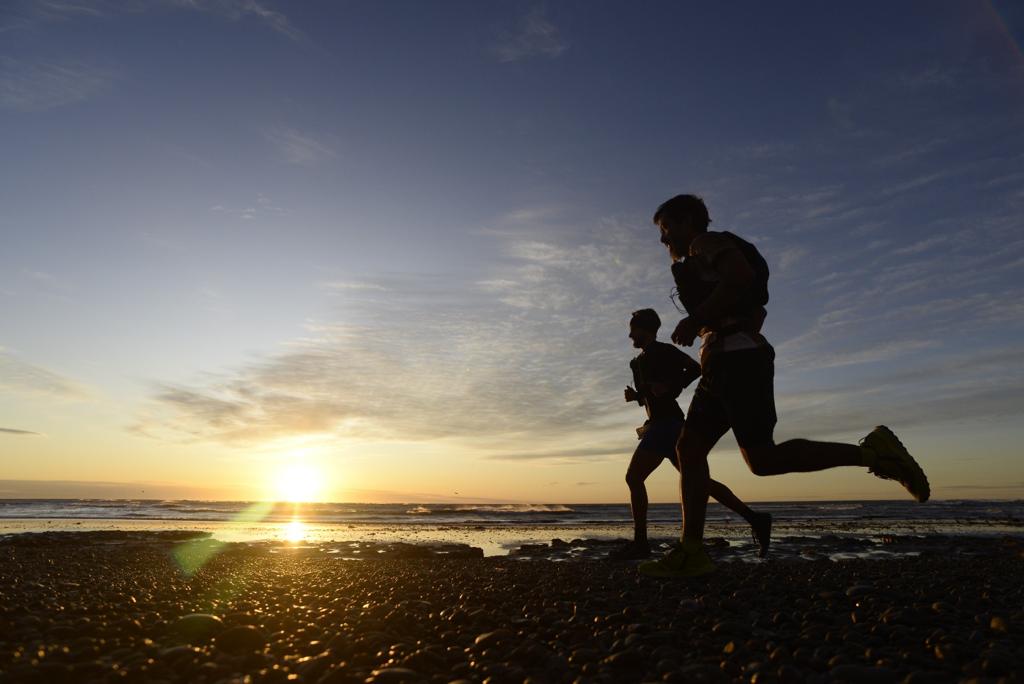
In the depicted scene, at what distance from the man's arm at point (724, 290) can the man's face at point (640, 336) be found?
3122 millimetres

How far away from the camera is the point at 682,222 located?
18.1 ft

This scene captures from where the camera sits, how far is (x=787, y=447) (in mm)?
4715

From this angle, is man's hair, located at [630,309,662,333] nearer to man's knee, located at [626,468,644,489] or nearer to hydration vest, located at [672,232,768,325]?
man's knee, located at [626,468,644,489]

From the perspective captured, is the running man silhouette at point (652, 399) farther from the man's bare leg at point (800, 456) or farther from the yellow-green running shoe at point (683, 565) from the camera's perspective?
the man's bare leg at point (800, 456)

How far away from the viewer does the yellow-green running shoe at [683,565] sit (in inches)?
222

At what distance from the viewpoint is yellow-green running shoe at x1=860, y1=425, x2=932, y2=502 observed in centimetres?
477

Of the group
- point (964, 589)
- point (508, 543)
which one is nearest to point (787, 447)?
point (964, 589)

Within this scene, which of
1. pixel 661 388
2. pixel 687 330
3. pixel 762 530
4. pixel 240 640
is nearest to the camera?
pixel 240 640

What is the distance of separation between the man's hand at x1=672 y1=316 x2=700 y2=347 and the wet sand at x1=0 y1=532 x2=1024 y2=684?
6.88ft

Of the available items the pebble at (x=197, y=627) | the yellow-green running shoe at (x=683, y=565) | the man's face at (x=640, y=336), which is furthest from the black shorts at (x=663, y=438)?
the pebble at (x=197, y=627)

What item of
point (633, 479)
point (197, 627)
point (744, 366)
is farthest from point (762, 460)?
point (197, 627)

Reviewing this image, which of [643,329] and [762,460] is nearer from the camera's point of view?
[762,460]

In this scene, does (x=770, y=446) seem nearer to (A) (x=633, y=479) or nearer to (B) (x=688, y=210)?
(B) (x=688, y=210)

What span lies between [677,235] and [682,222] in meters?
0.13
